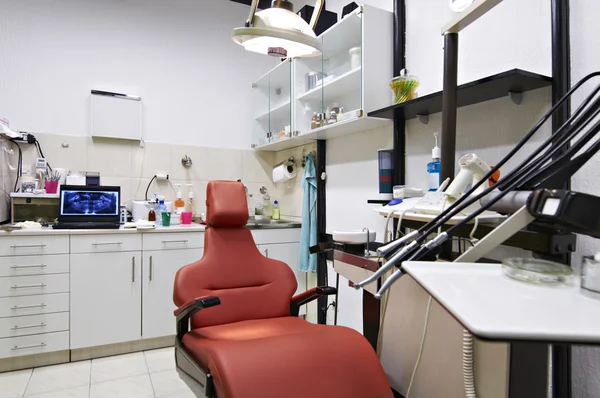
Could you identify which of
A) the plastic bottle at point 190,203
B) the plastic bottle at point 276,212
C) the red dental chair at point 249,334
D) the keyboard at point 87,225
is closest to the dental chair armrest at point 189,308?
the red dental chair at point 249,334

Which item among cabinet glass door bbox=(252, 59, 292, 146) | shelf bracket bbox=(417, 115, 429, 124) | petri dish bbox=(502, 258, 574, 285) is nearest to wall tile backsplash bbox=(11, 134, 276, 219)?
cabinet glass door bbox=(252, 59, 292, 146)

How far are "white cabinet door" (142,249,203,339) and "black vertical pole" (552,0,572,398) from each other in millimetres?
2526

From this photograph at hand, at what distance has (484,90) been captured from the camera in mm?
1663

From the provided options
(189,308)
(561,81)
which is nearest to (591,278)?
(561,81)

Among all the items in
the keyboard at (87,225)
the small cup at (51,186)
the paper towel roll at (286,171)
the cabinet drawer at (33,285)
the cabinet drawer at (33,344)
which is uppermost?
the paper towel roll at (286,171)

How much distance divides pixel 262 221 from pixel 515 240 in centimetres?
287

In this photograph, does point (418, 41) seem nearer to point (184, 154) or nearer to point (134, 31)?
point (184, 154)

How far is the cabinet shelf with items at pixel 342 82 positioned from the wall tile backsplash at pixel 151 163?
49 cm

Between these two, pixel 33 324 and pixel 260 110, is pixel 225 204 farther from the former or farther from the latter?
pixel 260 110

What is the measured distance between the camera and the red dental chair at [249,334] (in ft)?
4.35

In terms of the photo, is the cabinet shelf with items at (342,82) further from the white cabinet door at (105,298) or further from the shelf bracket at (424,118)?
the white cabinet door at (105,298)

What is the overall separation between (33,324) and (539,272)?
3059 millimetres

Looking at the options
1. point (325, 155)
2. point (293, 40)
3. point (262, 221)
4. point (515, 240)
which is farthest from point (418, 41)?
point (262, 221)

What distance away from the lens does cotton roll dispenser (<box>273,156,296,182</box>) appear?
3.65m
